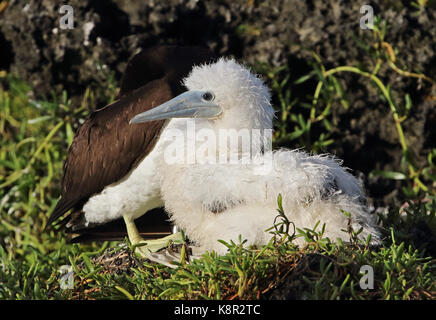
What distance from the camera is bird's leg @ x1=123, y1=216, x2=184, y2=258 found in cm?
304

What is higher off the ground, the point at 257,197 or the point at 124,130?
the point at 124,130

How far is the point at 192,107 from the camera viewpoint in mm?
2879

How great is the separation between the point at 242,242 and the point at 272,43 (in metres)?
2.38

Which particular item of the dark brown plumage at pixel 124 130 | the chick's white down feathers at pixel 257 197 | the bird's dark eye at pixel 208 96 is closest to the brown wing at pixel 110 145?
the dark brown plumage at pixel 124 130

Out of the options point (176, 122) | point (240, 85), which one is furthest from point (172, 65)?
point (240, 85)

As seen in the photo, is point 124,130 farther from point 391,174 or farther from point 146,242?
point 391,174

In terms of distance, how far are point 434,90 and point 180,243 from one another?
2.38 metres

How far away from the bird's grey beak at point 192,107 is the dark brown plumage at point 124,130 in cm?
44

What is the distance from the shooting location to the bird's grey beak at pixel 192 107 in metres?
2.88

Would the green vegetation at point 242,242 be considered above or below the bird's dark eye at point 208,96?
below

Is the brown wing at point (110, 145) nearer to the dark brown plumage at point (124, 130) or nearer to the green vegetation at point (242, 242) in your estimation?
A: the dark brown plumage at point (124, 130)

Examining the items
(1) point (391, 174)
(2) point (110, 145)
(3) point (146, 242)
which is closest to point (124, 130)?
(2) point (110, 145)
